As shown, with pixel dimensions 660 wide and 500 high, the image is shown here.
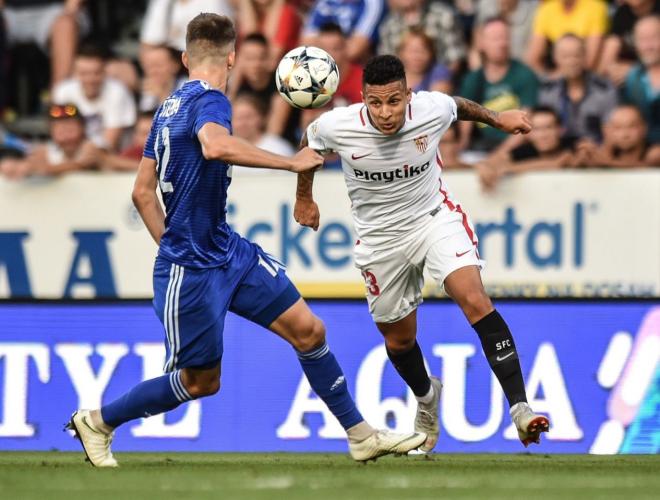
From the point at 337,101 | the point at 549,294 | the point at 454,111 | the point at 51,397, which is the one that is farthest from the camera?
the point at 337,101

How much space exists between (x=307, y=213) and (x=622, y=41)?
490 centimetres

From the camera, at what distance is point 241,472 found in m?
7.37

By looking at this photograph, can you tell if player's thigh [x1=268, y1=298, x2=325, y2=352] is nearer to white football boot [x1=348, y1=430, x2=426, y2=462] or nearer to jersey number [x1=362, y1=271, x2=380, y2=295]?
white football boot [x1=348, y1=430, x2=426, y2=462]

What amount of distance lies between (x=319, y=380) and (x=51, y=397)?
8.52 ft

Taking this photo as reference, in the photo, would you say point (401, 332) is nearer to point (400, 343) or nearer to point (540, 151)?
point (400, 343)

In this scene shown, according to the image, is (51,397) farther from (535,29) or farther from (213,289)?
(535,29)

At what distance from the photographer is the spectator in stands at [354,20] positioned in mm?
11547

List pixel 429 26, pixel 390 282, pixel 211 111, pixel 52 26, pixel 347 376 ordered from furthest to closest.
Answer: pixel 52 26 → pixel 429 26 → pixel 347 376 → pixel 390 282 → pixel 211 111

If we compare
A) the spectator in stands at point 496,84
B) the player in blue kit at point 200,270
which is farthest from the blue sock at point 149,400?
the spectator in stands at point 496,84

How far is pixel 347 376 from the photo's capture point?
9.22 metres

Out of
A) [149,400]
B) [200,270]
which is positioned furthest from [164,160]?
[149,400]

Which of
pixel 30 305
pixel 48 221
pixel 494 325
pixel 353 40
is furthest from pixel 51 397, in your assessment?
pixel 353 40

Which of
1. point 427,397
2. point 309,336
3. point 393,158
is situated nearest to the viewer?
point 309,336

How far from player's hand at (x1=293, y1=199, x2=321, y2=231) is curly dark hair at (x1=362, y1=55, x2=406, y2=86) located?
708 mm
